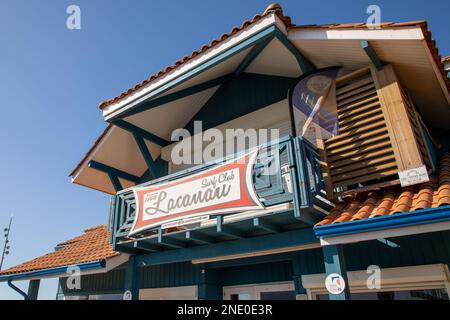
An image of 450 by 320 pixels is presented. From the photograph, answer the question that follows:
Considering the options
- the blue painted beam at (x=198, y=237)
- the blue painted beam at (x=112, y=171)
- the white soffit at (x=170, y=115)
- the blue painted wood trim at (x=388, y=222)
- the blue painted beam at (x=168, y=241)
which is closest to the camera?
the blue painted wood trim at (x=388, y=222)

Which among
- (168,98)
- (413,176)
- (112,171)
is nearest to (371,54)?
(413,176)

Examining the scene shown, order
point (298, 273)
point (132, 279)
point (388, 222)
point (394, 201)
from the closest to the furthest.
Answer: point (388, 222) → point (394, 201) → point (298, 273) → point (132, 279)

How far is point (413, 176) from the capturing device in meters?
5.18

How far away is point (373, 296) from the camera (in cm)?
568

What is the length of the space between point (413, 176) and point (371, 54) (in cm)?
216

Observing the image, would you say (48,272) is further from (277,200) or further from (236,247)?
(277,200)

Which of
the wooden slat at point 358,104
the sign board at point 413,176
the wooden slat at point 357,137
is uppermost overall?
the wooden slat at point 358,104

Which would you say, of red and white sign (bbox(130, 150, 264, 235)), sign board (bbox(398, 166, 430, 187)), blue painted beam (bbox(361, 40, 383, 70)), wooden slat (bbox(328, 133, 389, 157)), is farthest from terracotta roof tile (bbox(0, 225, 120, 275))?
blue painted beam (bbox(361, 40, 383, 70))

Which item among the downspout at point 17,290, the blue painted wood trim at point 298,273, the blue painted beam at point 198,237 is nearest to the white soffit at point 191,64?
the blue painted beam at point 198,237

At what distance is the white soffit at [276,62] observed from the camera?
7297mm

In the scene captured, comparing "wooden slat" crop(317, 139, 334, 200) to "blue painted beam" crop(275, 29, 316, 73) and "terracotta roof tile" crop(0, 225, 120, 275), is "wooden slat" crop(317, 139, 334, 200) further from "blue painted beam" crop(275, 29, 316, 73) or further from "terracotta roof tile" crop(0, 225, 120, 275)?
"terracotta roof tile" crop(0, 225, 120, 275)

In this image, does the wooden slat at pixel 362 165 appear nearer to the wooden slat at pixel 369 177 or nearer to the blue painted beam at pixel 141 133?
the wooden slat at pixel 369 177

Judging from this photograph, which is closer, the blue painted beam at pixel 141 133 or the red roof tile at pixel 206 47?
the red roof tile at pixel 206 47

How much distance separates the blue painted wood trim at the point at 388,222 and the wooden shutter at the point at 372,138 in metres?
1.44
